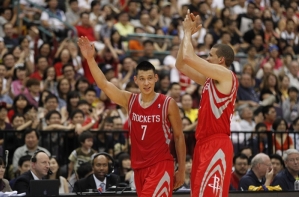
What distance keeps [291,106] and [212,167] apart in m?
10.3

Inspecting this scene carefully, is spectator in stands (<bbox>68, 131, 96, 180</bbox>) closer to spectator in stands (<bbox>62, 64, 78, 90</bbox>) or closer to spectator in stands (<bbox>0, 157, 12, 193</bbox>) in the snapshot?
spectator in stands (<bbox>0, 157, 12, 193</bbox>)

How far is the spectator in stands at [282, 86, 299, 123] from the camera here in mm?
19031

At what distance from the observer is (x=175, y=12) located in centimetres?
2284

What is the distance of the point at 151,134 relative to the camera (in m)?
9.63

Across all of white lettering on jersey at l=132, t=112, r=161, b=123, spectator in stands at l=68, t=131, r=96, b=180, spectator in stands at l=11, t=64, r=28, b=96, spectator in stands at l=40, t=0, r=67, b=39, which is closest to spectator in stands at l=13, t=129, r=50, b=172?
spectator in stands at l=68, t=131, r=96, b=180

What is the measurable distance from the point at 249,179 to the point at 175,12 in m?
10.5

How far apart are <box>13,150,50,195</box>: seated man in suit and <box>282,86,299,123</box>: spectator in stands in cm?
827

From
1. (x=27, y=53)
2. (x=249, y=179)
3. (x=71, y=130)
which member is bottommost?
(x=249, y=179)

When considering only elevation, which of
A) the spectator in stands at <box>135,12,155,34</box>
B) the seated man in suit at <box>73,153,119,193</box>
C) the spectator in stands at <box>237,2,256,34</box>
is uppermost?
the spectator in stands at <box>237,2,256,34</box>

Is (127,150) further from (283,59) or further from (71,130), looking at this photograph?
(283,59)

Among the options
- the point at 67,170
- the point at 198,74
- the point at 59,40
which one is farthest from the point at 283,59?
the point at 198,74

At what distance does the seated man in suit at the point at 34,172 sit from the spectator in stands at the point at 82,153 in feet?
6.48

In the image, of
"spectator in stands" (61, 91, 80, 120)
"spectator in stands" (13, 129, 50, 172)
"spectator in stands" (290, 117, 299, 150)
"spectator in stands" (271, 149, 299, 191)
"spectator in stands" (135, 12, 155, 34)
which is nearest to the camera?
"spectator in stands" (271, 149, 299, 191)

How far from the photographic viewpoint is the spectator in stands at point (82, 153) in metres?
14.4
